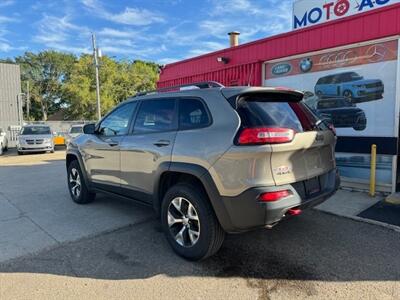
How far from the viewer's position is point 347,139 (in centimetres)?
677

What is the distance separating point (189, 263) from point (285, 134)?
1.71 m

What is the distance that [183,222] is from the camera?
12.1 ft

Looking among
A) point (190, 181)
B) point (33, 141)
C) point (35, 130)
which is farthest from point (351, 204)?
point (35, 130)

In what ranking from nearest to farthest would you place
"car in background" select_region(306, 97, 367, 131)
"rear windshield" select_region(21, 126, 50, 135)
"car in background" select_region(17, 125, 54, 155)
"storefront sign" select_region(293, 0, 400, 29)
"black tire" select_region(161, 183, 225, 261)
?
"black tire" select_region(161, 183, 225, 261)
"car in background" select_region(306, 97, 367, 131)
"storefront sign" select_region(293, 0, 400, 29)
"car in background" select_region(17, 125, 54, 155)
"rear windshield" select_region(21, 126, 50, 135)

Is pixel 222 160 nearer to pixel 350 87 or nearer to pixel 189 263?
pixel 189 263

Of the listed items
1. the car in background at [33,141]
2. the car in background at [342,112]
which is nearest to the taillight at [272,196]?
the car in background at [342,112]

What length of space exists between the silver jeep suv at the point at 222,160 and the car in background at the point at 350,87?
305 centimetres

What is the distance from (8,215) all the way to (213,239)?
3943 millimetres

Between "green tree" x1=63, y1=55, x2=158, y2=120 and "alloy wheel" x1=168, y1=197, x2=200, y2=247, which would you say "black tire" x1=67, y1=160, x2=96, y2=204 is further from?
"green tree" x1=63, y1=55, x2=158, y2=120

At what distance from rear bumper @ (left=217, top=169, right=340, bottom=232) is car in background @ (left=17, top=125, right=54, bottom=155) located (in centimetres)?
1591

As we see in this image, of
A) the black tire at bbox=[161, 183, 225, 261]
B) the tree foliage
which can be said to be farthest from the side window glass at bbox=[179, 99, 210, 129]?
the tree foliage

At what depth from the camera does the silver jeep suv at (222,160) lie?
3078 mm

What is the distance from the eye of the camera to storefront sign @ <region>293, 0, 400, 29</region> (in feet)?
27.1

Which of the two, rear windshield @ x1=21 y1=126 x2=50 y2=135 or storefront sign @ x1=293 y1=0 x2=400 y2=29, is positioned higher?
storefront sign @ x1=293 y1=0 x2=400 y2=29
